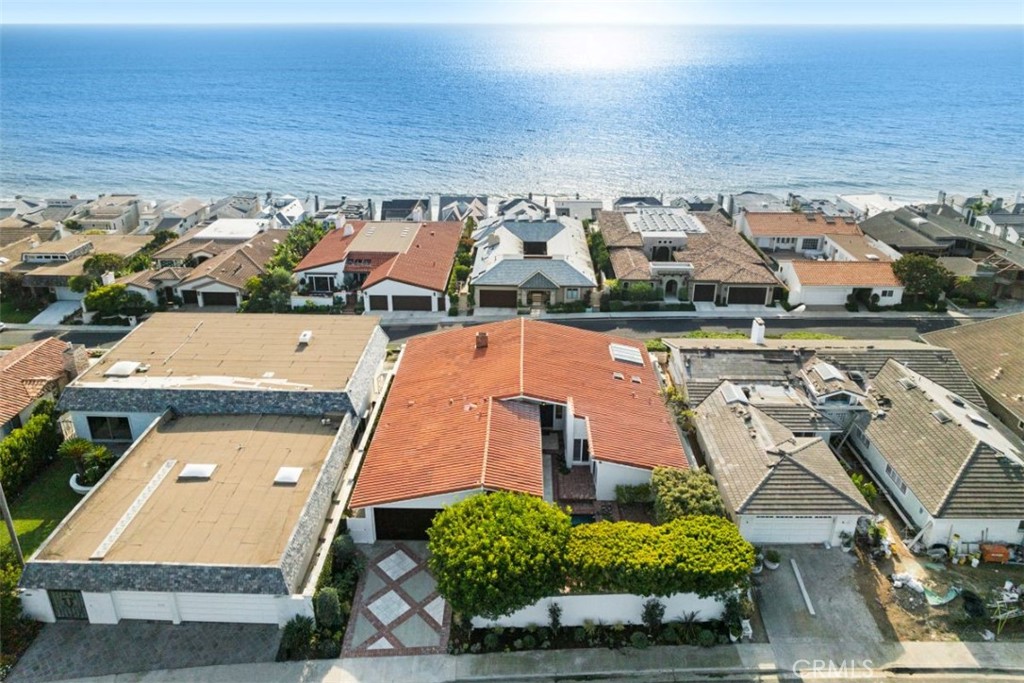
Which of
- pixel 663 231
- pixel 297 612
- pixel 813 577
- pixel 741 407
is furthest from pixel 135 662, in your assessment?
pixel 663 231

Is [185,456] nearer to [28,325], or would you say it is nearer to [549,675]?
[549,675]

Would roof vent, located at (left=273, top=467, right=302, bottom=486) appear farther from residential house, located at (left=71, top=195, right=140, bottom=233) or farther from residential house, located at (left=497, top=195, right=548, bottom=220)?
residential house, located at (left=71, top=195, right=140, bottom=233)

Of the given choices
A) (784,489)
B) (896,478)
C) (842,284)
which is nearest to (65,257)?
(784,489)

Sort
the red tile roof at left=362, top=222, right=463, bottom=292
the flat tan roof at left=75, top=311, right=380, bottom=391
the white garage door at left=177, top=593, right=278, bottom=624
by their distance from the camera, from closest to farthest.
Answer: the white garage door at left=177, top=593, right=278, bottom=624
the flat tan roof at left=75, top=311, right=380, bottom=391
the red tile roof at left=362, top=222, right=463, bottom=292

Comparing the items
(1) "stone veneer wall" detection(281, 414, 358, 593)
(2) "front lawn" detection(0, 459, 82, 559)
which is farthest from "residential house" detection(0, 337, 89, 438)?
(1) "stone veneer wall" detection(281, 414, 358, 593)

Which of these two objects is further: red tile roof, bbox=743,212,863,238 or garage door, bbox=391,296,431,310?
red tile roof, bbox=743,212,863,238

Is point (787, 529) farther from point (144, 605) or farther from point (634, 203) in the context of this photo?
point (634, 203)

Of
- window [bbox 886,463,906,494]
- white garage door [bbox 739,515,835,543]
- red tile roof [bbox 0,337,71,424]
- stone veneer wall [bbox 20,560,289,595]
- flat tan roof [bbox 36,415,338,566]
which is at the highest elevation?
red tile roof [bbox 0,337,71,424]
